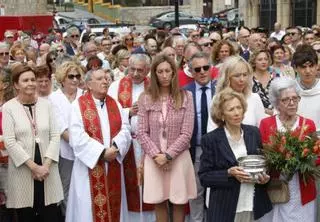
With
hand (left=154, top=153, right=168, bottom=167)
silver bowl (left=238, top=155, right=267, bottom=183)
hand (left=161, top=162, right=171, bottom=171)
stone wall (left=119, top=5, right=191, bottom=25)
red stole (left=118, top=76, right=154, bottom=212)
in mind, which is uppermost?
stone wall (left=119, top=5, right=191, bottom=25)

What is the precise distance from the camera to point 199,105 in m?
6.38

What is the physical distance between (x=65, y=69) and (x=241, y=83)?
84.4 inches

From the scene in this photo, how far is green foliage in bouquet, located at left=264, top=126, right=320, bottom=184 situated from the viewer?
479 cm

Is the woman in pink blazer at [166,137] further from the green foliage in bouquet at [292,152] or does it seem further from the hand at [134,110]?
the green foliage in bouquet at [292,152]

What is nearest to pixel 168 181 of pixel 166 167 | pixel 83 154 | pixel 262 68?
pixel 166 167

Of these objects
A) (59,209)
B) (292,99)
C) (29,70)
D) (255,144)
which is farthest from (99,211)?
(292,99)

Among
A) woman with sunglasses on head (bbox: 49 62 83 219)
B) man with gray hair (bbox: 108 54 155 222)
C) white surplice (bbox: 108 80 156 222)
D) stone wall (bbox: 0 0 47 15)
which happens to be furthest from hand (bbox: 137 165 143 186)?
stone wall (bbox: 0 0 47 15)

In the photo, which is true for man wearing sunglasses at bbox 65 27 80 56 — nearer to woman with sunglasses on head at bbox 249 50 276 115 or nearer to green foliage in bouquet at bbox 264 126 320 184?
woman with sunglasses on head at bbox 249 50 276 115

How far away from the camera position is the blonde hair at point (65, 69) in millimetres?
6828

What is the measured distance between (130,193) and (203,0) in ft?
164

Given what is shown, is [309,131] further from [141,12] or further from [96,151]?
[141,12]

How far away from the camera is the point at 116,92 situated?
698 cm

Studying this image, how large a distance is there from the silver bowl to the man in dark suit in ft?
4.67

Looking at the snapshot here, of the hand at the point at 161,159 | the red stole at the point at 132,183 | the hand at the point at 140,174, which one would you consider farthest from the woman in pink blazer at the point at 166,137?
the red stole at the point at 132,183
